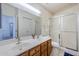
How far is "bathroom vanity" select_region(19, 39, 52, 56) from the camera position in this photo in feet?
4.78

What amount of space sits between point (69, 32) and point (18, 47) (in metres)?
0.88

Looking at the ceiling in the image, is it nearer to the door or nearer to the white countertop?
the door

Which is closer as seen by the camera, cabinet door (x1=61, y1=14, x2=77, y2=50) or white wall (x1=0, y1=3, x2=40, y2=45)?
white wall (x1=0, y1=3, x2=40, y2=45)

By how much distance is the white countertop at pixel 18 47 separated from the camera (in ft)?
4.21

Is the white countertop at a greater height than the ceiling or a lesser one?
lesser

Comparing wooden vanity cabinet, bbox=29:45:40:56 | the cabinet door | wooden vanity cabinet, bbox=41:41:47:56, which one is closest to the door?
the cabinet door

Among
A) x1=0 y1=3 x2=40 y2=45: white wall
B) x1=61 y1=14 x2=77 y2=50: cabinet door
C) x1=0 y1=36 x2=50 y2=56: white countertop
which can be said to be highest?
x1=0 y1=3 x2=40 y2=45: white wall

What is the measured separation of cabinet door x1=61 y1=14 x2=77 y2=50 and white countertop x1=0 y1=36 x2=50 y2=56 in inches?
11.5

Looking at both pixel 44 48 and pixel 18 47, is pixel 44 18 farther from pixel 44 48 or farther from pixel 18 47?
pixel 18 47

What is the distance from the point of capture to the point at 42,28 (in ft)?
5.56

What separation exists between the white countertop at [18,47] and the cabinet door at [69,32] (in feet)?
0.96

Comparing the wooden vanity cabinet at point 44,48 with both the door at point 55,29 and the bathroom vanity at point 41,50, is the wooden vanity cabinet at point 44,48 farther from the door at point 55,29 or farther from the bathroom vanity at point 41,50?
the door at point 55,29

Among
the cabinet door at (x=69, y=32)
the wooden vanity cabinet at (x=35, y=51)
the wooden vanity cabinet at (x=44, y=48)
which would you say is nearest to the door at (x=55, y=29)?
the cabinet door at (x=69, y=32)

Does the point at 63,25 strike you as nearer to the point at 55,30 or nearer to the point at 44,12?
the point at 55,30
